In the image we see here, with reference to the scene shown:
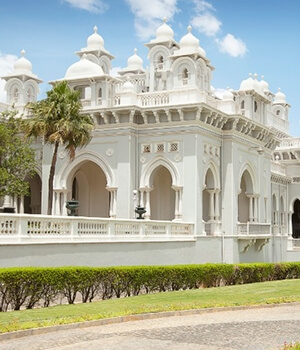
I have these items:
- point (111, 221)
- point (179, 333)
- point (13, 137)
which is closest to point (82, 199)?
point (13, 137)

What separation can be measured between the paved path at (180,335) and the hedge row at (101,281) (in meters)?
3.90

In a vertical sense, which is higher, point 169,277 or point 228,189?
point 228,189

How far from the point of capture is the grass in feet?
44.2

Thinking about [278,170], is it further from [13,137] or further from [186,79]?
[13,137]

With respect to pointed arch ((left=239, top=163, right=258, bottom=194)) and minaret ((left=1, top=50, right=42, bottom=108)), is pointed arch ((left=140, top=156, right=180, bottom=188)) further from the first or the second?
minaret ((left=1, top=50, right=42, bottom=108))

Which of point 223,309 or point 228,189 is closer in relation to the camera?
point 223,309

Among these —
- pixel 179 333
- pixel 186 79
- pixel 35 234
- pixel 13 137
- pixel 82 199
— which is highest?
pixel 186 79

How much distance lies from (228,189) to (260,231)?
3920 millimetres

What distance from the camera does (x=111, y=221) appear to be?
23.5 m

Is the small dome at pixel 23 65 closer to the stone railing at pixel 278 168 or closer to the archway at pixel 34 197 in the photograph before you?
the archway at pixel 34 197

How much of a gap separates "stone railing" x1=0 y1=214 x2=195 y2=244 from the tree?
7.55 meters

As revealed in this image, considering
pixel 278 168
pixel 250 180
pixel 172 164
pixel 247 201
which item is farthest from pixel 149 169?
pixel 278 168

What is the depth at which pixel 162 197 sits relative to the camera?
113 feet

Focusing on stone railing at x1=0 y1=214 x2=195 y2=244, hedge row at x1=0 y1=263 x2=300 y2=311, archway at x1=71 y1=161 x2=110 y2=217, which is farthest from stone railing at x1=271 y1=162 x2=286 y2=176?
hedge row at x1=0 y1=263 x2=300 y2=311
